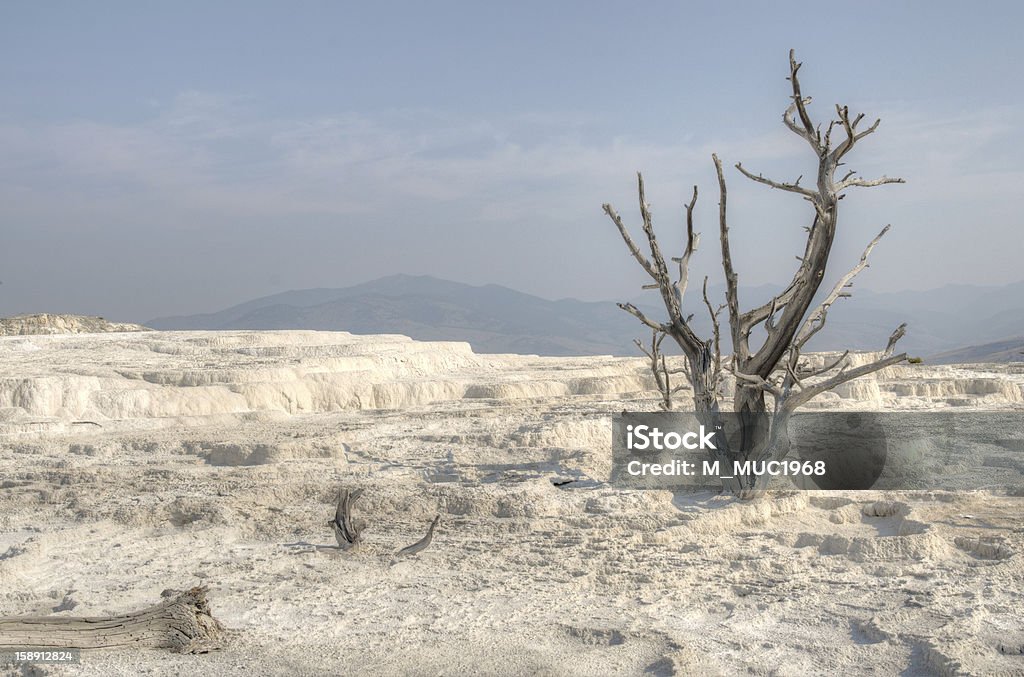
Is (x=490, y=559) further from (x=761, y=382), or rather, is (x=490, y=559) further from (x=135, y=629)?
(x=761, y=382)

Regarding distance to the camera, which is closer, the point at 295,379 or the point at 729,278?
the point at 729,278

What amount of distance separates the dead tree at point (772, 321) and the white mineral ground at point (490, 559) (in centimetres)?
85

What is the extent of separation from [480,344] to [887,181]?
167 meters

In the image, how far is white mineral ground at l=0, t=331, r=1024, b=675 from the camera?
15.7ft

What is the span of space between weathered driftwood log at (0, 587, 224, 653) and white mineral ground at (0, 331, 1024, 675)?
104 mm

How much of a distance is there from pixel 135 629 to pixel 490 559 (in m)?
2.60

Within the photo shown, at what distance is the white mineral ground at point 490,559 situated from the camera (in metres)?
4.78

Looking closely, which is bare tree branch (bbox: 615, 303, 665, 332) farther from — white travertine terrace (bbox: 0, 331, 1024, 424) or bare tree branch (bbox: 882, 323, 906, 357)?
white travertine terrace (bbox: 0, 331, 1024, 424)

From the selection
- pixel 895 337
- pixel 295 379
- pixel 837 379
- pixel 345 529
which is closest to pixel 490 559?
pixel 345 529

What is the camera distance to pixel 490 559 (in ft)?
21.4

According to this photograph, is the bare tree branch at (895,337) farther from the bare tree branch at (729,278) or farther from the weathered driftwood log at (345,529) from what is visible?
the weathered driftwood log at (345,529)

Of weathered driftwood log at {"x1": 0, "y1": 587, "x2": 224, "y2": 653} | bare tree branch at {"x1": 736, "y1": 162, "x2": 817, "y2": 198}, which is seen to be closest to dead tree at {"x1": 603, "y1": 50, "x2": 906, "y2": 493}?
bare tree branch at {"x1": 736, "y1": 162, "x2": 817, "y2": 198}

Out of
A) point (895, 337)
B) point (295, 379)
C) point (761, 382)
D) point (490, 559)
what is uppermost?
point (895, 337)

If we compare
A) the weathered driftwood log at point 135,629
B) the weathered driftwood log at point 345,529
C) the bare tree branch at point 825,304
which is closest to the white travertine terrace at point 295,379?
the bare tree branch at point 825,304
